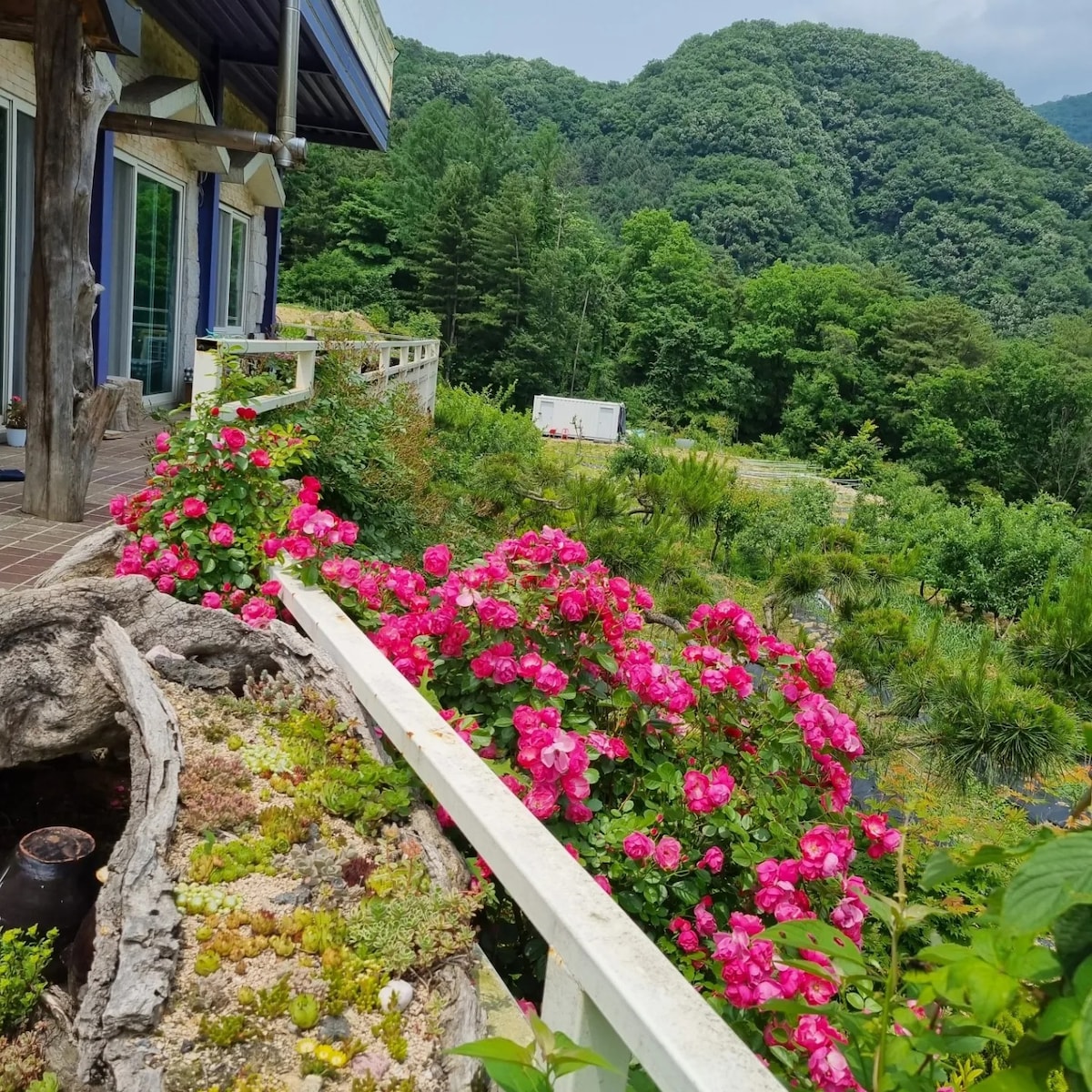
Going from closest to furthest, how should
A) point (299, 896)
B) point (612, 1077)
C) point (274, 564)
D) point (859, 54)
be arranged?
point (612, 1077) → point (299, 896) → point (274, 564) → point (859, 54)

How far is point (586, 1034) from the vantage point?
125cm

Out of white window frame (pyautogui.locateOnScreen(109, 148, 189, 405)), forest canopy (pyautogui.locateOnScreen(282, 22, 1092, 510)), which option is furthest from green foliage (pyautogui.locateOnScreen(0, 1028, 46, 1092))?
forest canopy (pyautogui.locateOnScreen(282, 22, 1092, 510))

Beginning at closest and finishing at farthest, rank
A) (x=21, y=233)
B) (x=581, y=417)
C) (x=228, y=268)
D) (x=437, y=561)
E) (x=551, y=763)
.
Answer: (x=551, y=763), (x=437, y=561), (x=21, y=233), (x=228, y=268), (x=581, y=417)

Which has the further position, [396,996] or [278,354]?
[278,354]

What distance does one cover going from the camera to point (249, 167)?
1017 cm

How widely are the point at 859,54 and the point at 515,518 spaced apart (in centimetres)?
8809

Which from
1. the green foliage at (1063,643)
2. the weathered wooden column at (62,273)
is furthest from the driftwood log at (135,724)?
the green foliage at (1063,643)

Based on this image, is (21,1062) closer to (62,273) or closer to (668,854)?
(668,854)

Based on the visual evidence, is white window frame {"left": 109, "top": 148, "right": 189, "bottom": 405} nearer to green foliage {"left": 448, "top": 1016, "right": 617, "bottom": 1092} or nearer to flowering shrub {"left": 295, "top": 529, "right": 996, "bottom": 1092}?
flowering shrub {"left": 295, "top": 529, "right": 996, "bottom": 1092}

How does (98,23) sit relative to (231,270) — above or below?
above

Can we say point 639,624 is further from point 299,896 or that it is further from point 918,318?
point 918,318

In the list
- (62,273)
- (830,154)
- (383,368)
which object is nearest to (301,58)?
(383,368)

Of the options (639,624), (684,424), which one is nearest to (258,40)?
(639,624)

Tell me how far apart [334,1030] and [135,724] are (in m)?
1.03
